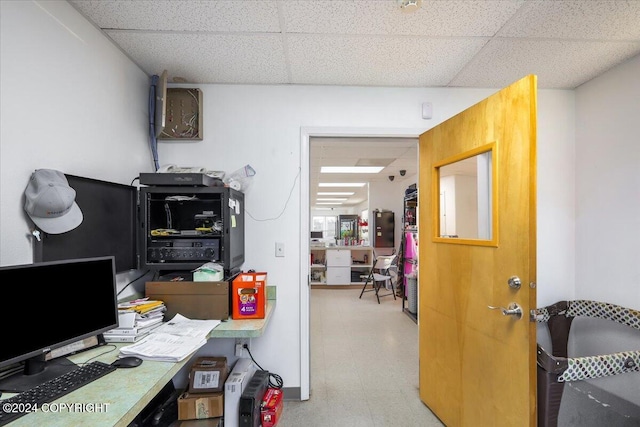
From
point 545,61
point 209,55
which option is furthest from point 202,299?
point 545,61

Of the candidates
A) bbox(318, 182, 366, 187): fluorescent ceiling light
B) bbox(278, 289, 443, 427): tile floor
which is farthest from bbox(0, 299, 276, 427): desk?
bbox(318, 182, 366, 187): fluorescent ceiling light

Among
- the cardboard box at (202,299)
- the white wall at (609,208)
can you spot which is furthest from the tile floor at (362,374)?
the white wall at (609,208)

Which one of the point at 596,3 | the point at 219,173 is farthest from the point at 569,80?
the point at 219,173

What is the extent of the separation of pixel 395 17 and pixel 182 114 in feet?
5.36

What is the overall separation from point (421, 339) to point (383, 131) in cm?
166

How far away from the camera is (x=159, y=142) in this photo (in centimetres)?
238

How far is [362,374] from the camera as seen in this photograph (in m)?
2.78

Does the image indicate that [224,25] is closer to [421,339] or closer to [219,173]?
[219,173]

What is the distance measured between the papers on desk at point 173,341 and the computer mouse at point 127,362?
0.15ft

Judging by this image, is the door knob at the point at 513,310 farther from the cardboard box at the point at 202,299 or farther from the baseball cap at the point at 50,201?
the baseball cap at the point at 50,201

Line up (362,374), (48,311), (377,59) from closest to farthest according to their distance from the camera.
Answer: (48,311)
(377,59)
(362,374)

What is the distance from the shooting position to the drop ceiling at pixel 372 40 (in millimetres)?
1551

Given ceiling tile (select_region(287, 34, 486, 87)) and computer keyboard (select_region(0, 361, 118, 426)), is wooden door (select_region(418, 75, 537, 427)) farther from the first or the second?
computer keyboard (select_region(0, 361, 118, 426))

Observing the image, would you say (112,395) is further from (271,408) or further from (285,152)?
(285,152)
